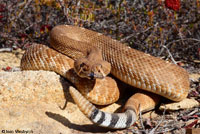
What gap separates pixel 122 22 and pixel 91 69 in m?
3.06

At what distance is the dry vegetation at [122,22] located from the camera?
7.05 metres

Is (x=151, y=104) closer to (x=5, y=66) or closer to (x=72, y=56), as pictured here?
(x=72, y=56)

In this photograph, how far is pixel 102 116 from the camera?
167 inches

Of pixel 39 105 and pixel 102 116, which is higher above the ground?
pixel 102 116

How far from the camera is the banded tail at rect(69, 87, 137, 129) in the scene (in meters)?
4.17

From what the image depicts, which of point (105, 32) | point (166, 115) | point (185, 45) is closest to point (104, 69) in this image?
point (166, 115)

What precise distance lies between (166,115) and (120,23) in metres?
2.93

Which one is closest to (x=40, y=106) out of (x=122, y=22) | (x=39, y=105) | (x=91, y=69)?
(x=39, y=105)

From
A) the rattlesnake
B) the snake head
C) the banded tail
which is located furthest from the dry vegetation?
the banded tail

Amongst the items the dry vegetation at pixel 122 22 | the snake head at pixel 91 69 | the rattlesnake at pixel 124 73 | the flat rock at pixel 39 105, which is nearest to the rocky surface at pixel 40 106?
the flat rock at pixel 39 105

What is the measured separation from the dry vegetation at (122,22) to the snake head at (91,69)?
225cm

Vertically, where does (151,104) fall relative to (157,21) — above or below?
below

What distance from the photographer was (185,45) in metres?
7.30

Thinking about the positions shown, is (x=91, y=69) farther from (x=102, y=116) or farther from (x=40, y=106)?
(x=40, y=106)
